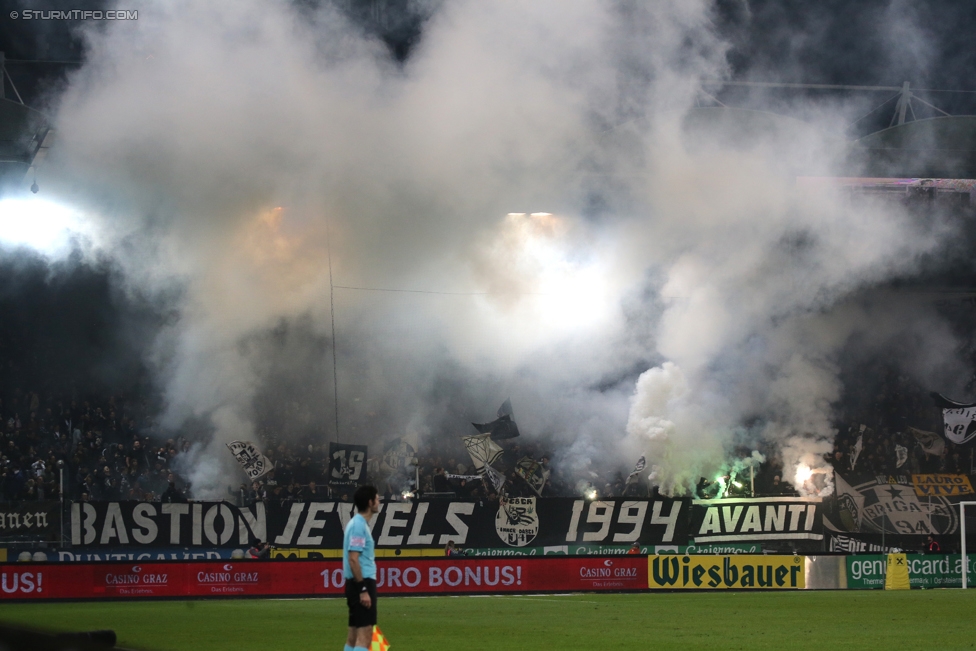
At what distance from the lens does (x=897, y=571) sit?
22469mm

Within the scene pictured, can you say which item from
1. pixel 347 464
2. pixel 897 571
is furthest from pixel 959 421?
pixel 347 464

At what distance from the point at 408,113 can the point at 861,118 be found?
36.3ft

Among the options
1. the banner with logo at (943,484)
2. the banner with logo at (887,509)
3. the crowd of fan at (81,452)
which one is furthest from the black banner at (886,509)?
the crowd of fan at (81,452)

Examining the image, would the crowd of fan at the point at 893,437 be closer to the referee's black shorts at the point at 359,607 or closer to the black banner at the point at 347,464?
the black banner at the point at 347,464

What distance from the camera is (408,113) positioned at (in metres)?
23.3

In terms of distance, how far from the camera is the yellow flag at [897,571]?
883 inches

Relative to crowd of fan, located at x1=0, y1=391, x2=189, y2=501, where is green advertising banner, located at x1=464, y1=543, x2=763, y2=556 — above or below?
below

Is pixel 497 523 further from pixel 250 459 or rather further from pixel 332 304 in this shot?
pixel 332 304

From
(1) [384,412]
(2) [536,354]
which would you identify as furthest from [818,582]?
(1) [384,412]

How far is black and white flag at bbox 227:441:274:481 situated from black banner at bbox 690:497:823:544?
35.3 feet

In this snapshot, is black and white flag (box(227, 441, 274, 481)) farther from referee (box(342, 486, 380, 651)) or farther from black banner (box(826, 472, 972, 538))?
referee (box(342, 486, 380, 651))

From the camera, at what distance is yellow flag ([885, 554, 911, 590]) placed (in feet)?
73.6

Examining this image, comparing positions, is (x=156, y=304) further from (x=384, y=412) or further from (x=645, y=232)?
(x=645, y=232)

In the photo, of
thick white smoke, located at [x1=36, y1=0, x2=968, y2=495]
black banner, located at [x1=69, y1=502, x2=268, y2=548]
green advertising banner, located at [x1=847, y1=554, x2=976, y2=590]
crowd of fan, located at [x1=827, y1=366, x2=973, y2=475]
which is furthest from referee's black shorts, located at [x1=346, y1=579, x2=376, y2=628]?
crowd of fan, located at [x1=827, y1=366, x2=973, y2=475]
